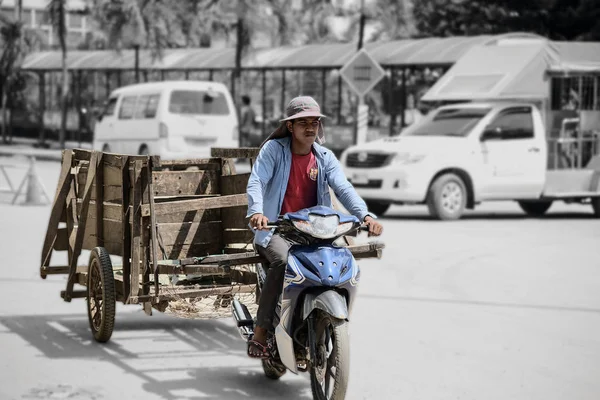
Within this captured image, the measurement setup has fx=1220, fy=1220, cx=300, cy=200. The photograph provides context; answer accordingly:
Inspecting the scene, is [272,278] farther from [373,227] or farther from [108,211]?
[108,211]

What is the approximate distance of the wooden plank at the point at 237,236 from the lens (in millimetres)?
8711

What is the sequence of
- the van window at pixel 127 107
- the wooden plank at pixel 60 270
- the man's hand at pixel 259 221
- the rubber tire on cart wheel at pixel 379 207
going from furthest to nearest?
the van window at pixel 127 107, the rubber tire on cart wheel at pixel 379 207, the wooden plank at pixel 60 270, the man's hand at pixel 259 221

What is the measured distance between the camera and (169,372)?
23.9 feet

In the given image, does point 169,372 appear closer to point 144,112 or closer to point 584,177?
point 584,177

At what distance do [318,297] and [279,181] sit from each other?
0.85 m

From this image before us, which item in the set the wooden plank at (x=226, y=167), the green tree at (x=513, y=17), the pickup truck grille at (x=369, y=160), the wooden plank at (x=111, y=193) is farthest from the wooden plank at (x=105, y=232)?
the green tree at (x=513, y=17)

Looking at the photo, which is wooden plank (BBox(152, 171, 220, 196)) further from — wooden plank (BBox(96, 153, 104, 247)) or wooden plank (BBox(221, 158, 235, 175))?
wooden plank (BBox(96, 153, 104, 247))

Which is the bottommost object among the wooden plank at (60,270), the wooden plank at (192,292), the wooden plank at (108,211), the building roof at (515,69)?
the wooden plank at (60,270)

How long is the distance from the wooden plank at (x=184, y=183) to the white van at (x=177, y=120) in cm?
1742

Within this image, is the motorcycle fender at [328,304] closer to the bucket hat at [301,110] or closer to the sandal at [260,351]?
the sandal at [260,351]

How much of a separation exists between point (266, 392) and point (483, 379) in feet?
4.38

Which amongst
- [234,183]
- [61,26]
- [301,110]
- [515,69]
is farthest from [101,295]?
[61,26]

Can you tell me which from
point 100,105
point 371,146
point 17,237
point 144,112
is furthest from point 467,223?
point 100,105

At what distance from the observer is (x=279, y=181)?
6.55m
